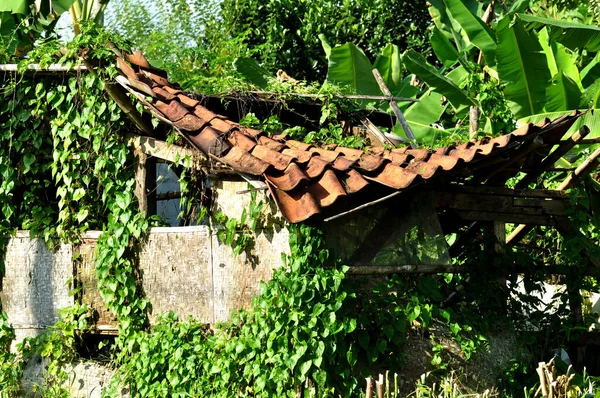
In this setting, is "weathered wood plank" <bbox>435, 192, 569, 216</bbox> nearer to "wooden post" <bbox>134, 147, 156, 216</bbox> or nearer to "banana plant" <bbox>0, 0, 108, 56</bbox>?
"wooden post" <bbox>134, 147, 156, 216</bbox>

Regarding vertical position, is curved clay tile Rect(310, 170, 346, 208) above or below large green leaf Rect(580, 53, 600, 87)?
below

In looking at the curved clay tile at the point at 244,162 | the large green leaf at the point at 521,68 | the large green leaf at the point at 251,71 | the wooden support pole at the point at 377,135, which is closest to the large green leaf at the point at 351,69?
the large green leaf at the point at 251,71

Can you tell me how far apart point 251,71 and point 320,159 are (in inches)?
149

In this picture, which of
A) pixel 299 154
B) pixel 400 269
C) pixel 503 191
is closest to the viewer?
pixel 299 154

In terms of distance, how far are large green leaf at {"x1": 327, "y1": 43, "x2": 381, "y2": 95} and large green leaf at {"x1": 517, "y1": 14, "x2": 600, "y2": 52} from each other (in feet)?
6.20

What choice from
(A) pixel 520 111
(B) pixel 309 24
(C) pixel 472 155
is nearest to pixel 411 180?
(C) pixel 472 155

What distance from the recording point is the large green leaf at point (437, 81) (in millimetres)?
8031

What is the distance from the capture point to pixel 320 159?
5.85 m

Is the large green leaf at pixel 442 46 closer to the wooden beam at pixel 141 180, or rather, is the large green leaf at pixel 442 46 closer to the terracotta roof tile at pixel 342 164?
the wooden beam at pixel 141 180

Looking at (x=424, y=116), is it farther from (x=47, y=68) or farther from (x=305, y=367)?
(x=305, y=367)

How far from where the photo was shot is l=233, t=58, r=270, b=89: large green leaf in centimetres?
919

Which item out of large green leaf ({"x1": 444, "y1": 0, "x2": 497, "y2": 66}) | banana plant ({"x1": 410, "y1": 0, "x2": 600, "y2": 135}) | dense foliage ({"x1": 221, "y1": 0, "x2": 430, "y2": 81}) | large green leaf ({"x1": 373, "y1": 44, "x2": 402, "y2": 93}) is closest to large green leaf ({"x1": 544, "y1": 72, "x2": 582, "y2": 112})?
banana plant ({"x1": 410, "y1": 0, "x2": 600, "y2": 135})

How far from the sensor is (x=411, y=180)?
555 cm

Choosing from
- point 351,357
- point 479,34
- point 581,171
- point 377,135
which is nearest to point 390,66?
point 479,34
